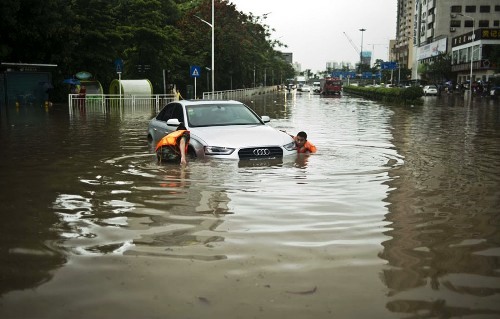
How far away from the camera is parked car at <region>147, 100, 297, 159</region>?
34.4 feet

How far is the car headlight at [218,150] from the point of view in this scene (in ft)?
34.3

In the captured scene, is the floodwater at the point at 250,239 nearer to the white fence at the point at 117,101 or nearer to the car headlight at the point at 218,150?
the car headlight at the point at 218,150

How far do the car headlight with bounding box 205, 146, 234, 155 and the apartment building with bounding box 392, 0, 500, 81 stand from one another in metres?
81.5

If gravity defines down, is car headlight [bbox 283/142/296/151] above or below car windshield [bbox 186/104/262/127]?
below

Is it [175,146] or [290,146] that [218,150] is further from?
[290,146]

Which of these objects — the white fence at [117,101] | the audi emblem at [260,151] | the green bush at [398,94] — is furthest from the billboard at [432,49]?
the audi emblem at [260,151]

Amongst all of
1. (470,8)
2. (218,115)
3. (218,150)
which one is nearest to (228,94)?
(218,115)

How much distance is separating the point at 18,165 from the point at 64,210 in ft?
14.6

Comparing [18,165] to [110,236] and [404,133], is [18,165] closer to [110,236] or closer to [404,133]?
[110,236]

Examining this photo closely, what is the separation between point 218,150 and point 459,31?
120748 millimetres

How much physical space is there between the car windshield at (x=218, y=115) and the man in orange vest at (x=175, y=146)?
2.59 feet

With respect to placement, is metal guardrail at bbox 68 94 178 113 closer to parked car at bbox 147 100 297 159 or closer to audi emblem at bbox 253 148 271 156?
parked car at bbox 147 100 297 159

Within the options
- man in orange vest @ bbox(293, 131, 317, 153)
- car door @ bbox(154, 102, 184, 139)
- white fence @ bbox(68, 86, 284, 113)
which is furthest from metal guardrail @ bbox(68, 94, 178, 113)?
man in orange vest @ bbox(293, 131, 317, 153)

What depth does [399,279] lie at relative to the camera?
4.61 metres
